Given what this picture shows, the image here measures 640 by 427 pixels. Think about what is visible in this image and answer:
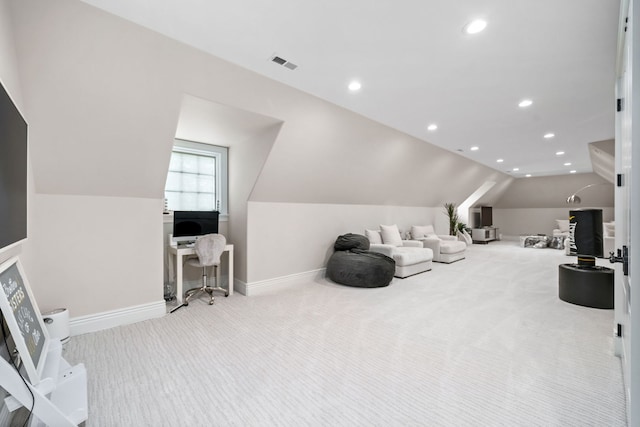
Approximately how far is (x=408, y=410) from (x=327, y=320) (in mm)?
1499

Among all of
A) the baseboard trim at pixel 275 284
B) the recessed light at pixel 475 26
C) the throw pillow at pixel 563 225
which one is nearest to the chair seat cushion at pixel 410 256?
the baseboard trim at pixel 275 284

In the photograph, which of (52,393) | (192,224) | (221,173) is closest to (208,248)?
(192,224)

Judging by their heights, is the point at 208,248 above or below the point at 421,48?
below

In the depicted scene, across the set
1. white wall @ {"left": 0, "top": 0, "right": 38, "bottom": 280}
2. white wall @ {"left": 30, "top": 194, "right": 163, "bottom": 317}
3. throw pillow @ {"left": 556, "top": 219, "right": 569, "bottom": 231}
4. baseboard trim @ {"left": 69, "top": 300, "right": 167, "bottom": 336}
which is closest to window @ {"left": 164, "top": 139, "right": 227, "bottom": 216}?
white wall @ {"left": 30, "top": 194, "right": 163, "bottom": 317}

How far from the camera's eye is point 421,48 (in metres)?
2.40

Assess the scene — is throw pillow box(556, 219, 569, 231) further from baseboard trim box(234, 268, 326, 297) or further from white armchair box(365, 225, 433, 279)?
baseboard trim box(234, 268, 326, 297)

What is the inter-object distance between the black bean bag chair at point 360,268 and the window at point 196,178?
83.4 inches

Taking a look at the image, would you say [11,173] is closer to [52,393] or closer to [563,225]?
[52,393]

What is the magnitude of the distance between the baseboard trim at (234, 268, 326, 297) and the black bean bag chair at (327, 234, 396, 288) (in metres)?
0.39

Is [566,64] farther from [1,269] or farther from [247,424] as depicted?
[1,269]

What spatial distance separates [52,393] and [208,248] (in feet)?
6.73

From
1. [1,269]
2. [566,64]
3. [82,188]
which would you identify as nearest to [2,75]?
[1,269]

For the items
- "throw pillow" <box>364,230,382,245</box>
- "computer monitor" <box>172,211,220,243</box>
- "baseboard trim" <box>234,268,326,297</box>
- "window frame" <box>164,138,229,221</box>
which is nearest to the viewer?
"computer monitor" <box>172,211,220,243</box>

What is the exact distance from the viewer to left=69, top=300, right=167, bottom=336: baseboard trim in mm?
2797
